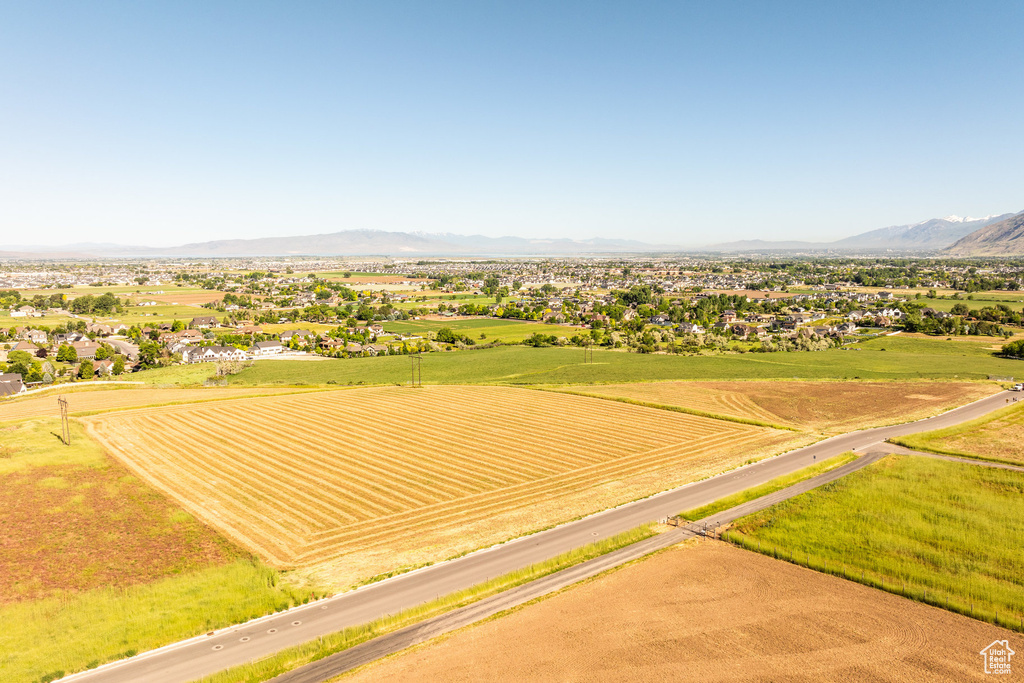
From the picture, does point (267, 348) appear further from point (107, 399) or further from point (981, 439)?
point (981, 439)

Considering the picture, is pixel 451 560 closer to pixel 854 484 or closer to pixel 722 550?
pixel 722 550

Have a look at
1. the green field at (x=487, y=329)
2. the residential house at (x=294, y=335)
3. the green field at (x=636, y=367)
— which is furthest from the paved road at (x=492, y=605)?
the residential house at (x=294, y=335)

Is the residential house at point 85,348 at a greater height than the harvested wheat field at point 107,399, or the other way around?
the residential house at point 85,348

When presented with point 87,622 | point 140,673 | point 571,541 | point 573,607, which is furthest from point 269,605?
point 571,541

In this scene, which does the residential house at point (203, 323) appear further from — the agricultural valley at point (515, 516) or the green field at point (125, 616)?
the green field at point (125, 616)

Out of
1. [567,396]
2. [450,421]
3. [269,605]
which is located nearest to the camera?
[269,605]

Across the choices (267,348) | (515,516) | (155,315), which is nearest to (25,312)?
(155,315)

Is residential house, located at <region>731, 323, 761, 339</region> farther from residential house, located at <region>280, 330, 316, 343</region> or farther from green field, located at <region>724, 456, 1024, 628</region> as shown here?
residential house, located at <region>280, 330, 316, 343</region>
